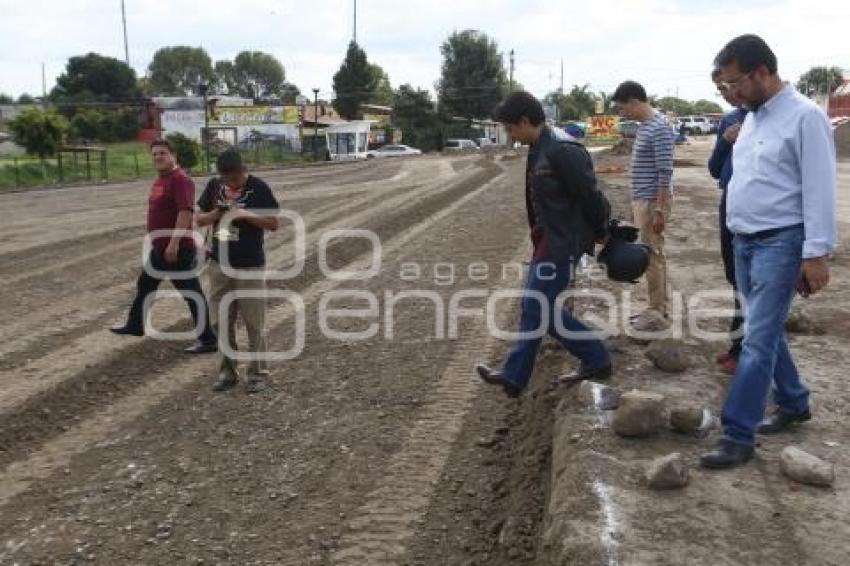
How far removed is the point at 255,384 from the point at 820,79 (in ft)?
243

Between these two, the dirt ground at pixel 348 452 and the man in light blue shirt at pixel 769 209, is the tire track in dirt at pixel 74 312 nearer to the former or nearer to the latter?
the dirt ground at pixel 348 452

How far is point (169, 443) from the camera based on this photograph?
5191 millimetres

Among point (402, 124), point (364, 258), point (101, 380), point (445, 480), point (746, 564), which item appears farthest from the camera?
point (402, 124)

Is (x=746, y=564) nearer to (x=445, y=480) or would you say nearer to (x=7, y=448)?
(x=445, y=480)

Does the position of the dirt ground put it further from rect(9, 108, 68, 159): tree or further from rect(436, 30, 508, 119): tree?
rect(436, 30, 508, 119): tree

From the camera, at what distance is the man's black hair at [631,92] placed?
626cm

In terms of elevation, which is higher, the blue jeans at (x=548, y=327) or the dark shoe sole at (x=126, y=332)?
the blue jeans at (x=548, y=327)

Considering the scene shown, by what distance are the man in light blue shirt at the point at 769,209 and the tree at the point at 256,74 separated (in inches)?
4805

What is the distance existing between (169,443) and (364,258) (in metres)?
6.90

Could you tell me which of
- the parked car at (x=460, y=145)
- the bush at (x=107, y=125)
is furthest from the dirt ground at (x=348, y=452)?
the bush at (x=107, y=125)

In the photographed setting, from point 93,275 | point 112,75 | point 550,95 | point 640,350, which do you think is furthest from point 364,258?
point 550,95

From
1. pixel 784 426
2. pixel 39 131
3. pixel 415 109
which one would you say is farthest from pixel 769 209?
pixel 415 109

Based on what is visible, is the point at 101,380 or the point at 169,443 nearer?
the point at 169,443

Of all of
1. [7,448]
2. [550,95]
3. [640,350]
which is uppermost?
[550,95]
